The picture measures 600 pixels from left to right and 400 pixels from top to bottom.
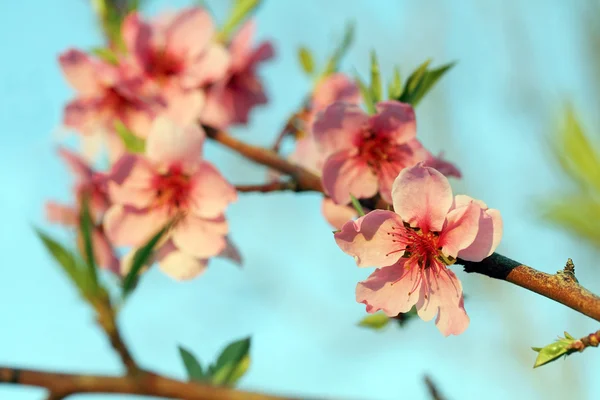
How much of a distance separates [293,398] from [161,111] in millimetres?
1041

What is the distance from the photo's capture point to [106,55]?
1593 millimetres

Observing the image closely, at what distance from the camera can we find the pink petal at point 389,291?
0.90 metres

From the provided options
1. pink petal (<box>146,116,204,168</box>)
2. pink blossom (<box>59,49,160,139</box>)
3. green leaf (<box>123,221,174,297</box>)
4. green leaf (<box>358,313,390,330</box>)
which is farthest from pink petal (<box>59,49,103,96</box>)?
green leaf (<box>123,221,174,297</box>)

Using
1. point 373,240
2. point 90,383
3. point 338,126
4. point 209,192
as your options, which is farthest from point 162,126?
point 90,383

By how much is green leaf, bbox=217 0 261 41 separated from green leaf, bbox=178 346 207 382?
35.8 inches

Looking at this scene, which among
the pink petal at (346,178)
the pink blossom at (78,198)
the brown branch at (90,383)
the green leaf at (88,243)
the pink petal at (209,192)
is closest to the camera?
the brown branch at (90,383)

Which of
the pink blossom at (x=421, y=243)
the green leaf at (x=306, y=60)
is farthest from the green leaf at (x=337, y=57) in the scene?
the pink blossom at (x=421, y=243)

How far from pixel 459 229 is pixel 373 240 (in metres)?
0.10

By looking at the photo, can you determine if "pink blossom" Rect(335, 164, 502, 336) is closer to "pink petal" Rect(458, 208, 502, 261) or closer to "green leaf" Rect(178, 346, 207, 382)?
"pink petal" Rect(458, 208, 502, 261)

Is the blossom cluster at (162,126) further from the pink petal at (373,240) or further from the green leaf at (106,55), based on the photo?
the pink petal at (373,240)

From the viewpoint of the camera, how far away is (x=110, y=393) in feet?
1.90

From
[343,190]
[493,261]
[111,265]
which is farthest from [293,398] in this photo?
[111,265]

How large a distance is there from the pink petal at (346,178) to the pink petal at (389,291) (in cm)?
20

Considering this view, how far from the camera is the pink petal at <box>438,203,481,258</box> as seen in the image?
83 centimetres
